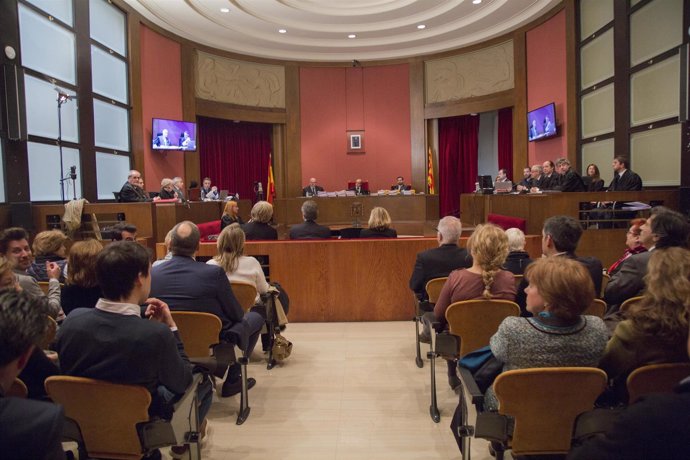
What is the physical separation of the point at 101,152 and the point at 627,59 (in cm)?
816

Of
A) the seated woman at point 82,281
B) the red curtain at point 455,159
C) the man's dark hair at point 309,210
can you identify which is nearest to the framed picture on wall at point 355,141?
the red curtain at point 455,159

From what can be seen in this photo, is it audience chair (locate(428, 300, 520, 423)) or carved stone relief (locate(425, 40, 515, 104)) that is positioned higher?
carved stone relief (locate(425, 40, 515, 104))

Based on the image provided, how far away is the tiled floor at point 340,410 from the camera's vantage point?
257 centimetres

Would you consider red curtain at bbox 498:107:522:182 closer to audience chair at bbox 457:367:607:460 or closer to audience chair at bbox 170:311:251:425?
audience chair at bbox 170:311:251:425

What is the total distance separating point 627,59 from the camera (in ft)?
23.6

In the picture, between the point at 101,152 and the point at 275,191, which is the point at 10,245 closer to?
the point at 101,152

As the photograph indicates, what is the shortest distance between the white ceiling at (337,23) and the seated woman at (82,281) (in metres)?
7.83

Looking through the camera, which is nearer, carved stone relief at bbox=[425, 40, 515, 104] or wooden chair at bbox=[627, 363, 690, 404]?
wooden chair at bbox=[627, 363, 690, 404]

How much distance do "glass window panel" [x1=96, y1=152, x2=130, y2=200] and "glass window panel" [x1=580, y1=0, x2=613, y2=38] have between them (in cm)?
822

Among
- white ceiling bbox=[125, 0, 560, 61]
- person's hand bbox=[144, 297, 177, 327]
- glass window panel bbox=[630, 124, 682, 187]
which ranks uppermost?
white ceiling bbox=[125, 0, 560, 61]

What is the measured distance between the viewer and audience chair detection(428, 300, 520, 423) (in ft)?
8.16

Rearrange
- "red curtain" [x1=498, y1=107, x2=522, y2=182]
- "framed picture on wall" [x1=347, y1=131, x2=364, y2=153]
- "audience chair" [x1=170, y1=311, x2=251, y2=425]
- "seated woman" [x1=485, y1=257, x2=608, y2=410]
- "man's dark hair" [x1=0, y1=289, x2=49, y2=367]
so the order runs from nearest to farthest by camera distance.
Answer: "man's dark hair" [x1=0, y1=289, x2=49, y2=367] < "seated woman" [x1=485, y1=257, x2=608, y2=410] < "audience chair" [x1=170, y1=311, x2=251, y2=425] < "red curtain" [x1=498, y1=107, x2=522, y2=182] < "framed picture on wall" [x1=347, y1=131, x2=364, y2=153]

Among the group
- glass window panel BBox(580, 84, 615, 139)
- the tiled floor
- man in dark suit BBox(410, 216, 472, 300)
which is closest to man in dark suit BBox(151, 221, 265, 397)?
the tiled floor

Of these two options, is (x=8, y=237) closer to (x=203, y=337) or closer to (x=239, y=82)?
(x=203, y=337)
